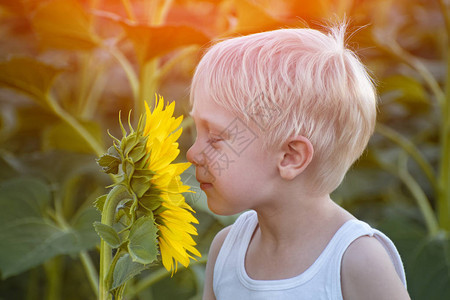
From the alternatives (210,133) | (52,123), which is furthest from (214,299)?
(52,123)

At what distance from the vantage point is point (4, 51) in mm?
1408

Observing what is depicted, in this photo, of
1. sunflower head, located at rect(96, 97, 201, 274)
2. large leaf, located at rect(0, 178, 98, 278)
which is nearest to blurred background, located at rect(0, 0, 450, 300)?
large leaf, located at rect(0, 178, 98, 278)

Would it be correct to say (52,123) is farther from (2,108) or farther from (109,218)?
(109,218)

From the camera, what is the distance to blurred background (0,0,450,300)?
0.83 metres

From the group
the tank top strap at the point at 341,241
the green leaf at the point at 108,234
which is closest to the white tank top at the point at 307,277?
the tank top strap at the point at 341,241

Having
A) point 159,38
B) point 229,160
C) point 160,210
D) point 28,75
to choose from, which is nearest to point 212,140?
point 229,160

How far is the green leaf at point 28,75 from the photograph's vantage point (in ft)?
2.80

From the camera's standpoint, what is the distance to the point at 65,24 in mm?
902

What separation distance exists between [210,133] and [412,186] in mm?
722

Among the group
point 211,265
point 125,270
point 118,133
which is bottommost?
point 118,133

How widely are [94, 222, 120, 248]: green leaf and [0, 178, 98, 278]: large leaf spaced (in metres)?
0.36

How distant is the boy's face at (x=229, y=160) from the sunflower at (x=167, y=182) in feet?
0.26

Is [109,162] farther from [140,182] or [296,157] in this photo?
[296,157]

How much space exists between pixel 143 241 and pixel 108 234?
0.03 meters
